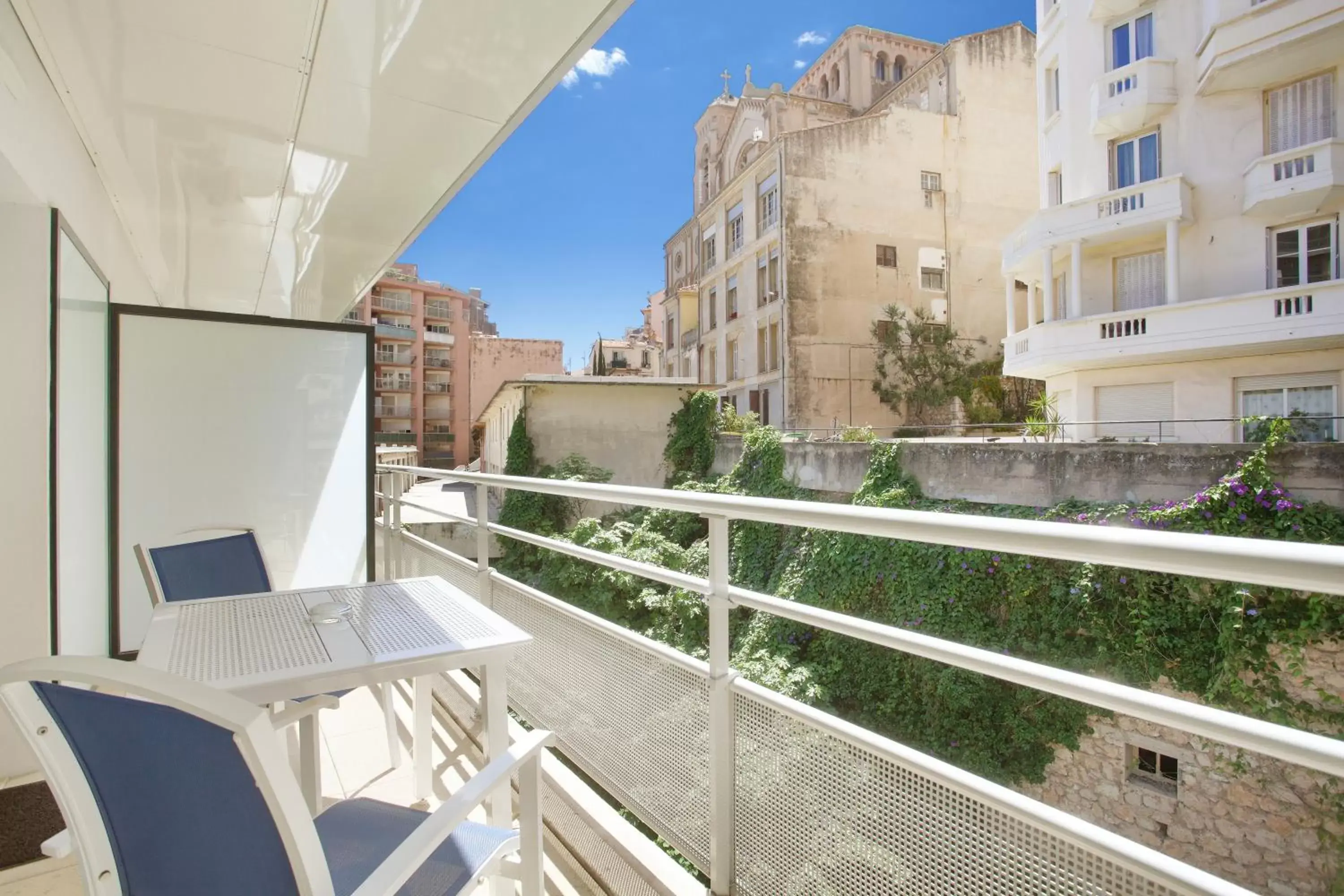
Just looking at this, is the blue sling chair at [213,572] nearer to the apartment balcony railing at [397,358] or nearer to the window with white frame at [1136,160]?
the window with white frame at [1136,160]

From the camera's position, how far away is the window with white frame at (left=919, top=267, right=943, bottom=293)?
2080 cm

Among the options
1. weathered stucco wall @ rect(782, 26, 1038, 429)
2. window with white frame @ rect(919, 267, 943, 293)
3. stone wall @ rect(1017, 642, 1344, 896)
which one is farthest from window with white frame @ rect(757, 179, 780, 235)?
stone wall @ rect(1017, 642, 1344, 896)

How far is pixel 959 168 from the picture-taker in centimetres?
2077

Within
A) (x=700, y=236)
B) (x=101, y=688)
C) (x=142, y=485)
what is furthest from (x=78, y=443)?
(x=700, y=236)

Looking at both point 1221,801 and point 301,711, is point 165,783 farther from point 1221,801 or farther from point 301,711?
point 1221,801

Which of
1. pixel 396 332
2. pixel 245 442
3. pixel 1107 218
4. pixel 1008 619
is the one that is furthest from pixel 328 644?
pixel 396 332

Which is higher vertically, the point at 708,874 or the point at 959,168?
the point at 959,168

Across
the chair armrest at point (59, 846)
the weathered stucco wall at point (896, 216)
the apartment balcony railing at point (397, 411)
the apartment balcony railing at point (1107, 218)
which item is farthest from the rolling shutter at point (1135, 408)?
the apartment balcony railing at point (397, 411)

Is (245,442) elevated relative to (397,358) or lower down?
lower down

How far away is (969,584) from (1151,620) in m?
2.14

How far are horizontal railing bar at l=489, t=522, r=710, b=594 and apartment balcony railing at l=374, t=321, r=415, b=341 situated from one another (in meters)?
40.1

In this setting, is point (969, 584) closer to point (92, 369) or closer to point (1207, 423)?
point (1207, 423)

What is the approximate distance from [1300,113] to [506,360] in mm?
37241

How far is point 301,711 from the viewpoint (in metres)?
1.76
